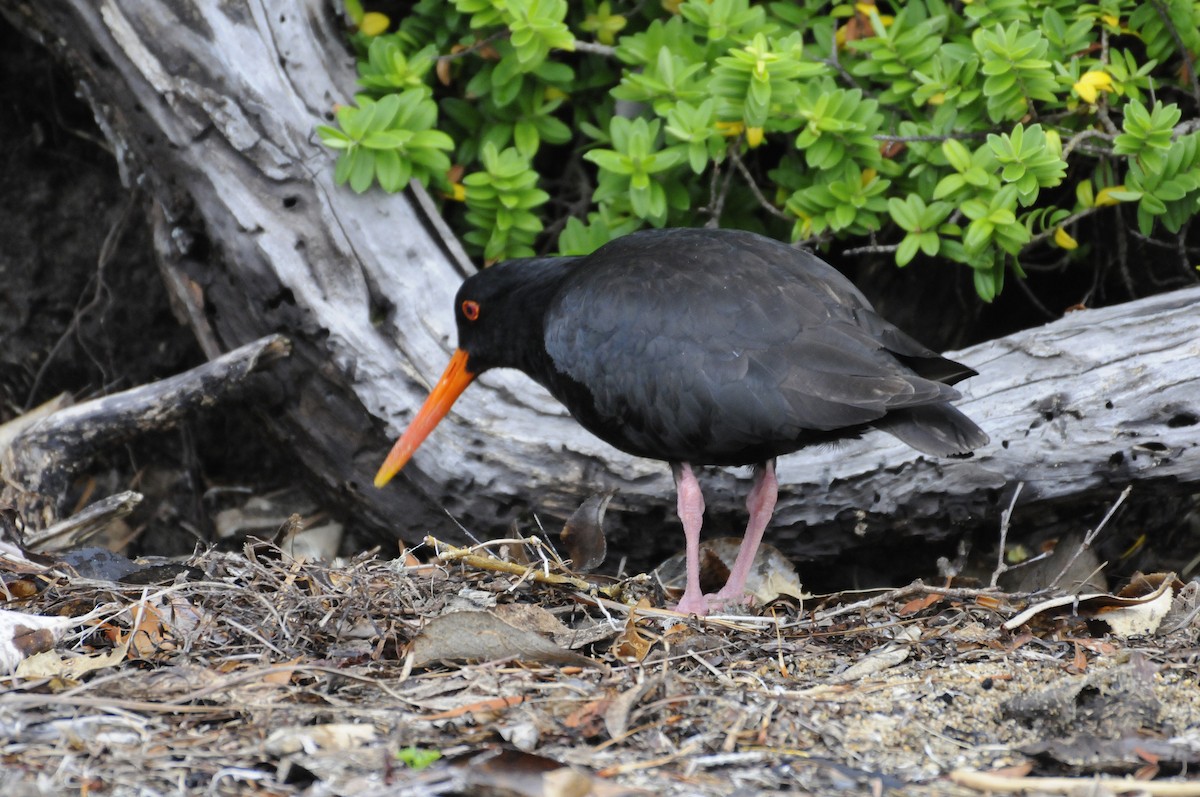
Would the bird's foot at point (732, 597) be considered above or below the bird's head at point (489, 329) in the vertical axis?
below

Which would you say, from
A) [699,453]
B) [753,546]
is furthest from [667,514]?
[699,453]

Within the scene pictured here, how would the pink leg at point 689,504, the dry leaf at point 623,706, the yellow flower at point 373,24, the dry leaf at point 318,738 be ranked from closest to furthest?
the dry leaf at point 318,738 → the dry leaf at point 623,706 → the pink leg at point 689,504 → the yellow flower at point 373,24

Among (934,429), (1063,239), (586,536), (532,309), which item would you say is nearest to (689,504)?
(586,536)

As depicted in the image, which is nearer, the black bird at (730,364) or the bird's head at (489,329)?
the black bird at (730,364)

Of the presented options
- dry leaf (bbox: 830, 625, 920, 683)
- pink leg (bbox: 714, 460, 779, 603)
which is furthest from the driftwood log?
dry leaf (bbox: 830, 625, 920, 683)

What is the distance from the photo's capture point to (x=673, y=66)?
499 cm

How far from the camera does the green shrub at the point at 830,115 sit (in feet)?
15.2

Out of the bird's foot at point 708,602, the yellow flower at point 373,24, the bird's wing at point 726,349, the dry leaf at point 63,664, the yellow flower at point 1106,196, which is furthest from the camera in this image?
the yellow flower at point 373,24

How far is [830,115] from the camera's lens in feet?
15.9

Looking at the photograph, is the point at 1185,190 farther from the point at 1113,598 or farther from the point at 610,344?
the point at 610,344

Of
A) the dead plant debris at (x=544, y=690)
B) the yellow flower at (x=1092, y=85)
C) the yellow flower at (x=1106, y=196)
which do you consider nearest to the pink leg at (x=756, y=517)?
the dead plant debris at (x=544, y=690)

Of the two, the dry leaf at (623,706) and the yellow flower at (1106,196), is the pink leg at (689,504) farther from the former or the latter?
the yellow flower at (1106,196)

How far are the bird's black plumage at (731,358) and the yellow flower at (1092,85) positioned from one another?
4.01 feet

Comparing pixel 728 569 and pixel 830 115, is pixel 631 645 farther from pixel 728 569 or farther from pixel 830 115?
pixel 830 115
